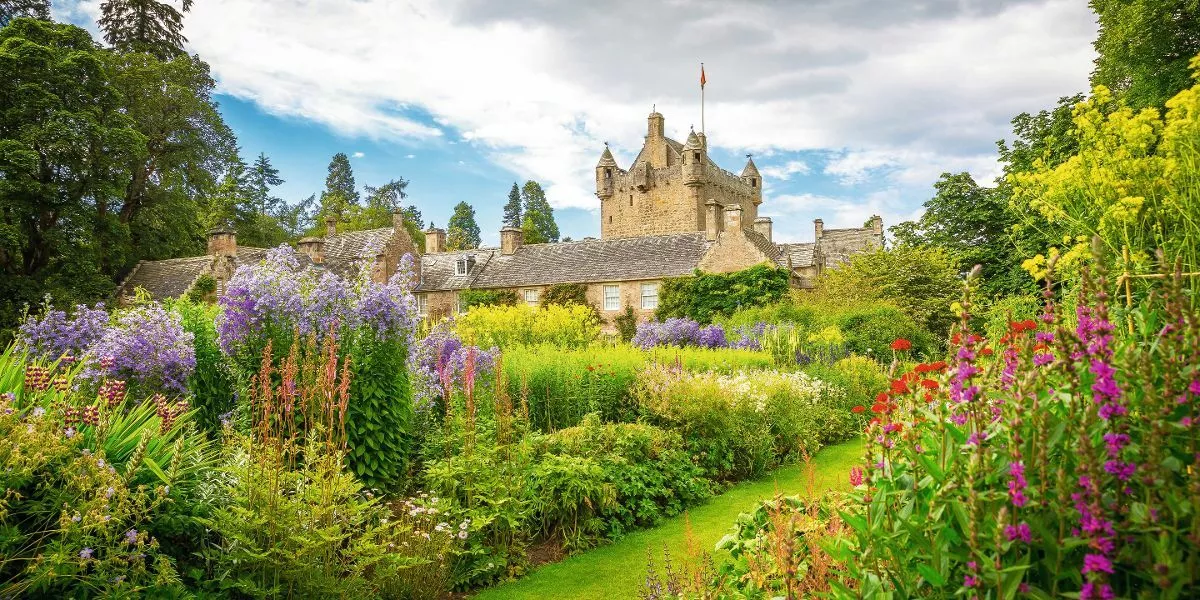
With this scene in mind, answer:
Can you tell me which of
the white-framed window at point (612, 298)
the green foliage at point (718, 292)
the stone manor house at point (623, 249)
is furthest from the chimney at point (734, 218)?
the white-framed window at point (612, 298)

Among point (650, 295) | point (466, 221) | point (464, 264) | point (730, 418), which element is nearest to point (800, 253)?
point (650, 295)

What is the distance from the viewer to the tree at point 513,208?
77.2m

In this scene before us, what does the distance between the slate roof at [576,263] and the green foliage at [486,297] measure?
46 centimetres

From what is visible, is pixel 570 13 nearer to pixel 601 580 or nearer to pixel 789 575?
pixel 601 580

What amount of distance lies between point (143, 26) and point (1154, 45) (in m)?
38.8

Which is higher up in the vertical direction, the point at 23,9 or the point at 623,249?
the point at 23,9

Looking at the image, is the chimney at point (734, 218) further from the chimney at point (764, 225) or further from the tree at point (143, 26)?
the tree at point (143, 26)

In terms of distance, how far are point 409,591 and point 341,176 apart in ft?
242

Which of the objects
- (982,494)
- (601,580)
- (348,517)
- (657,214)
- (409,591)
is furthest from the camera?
(657,214)

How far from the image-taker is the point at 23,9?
2552 centimetres

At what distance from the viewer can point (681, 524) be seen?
22.3 ft

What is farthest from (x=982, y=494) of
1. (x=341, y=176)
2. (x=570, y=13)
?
(x=341, y=176)

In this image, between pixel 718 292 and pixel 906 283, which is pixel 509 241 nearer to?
pixel 718 292

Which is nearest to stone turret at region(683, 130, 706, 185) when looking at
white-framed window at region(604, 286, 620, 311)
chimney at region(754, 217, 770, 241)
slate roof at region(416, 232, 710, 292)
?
slate roof at region(416, 232, 710, 292)
